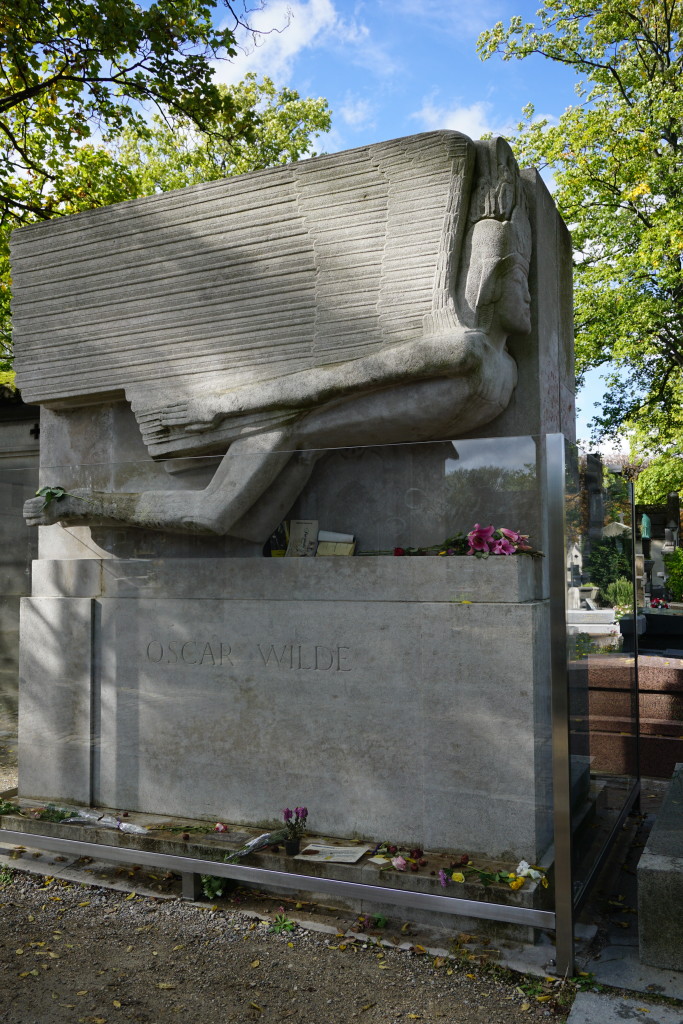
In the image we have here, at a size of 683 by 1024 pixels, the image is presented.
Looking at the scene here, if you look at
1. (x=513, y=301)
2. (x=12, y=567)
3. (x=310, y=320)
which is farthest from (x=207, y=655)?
(x=513, y=301)

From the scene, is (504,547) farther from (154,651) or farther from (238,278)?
(238,278)

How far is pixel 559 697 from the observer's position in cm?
357

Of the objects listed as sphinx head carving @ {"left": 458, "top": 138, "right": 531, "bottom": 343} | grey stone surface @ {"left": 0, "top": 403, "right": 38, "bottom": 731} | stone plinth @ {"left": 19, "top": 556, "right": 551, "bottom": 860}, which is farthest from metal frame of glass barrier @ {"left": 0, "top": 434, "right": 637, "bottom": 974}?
grey stone surface @ {"left": 0, "top": 403, "right": 38, "bottom": 731}

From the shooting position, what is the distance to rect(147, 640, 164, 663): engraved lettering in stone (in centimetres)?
467

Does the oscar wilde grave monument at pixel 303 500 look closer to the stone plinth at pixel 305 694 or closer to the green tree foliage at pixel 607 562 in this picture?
the stone plinth at pixel 305 694

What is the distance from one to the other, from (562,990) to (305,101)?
23785 mm

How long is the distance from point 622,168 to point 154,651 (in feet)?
53.8

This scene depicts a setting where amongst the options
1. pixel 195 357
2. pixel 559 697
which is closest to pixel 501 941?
pixel 559 697

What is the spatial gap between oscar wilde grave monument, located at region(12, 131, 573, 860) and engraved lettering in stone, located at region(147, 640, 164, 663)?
0.02m

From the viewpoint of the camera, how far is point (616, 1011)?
3150 mm

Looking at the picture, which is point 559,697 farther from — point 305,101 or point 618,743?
point 305,101

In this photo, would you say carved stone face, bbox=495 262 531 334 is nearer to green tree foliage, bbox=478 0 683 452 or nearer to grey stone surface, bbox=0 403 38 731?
grey stone surface, bbox=0 403 38 731

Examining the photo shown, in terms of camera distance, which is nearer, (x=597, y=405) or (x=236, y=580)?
(x=236, y=580)

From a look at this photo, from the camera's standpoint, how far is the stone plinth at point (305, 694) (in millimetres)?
3816
